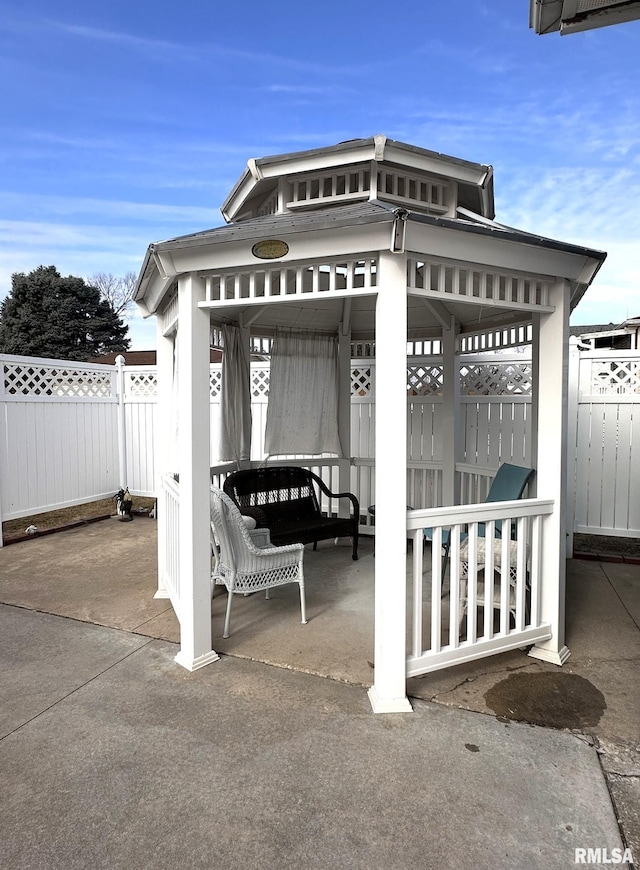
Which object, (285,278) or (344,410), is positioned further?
(344,410)

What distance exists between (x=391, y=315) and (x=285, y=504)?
9.00 ft

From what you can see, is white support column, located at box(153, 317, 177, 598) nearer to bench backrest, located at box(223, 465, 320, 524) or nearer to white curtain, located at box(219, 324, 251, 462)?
bench backrest, located at box(223, 465, 320, 524)

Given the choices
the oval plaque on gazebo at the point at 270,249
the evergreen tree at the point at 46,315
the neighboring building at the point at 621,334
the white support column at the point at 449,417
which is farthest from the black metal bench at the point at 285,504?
the evergreen tree at the point at 46,315

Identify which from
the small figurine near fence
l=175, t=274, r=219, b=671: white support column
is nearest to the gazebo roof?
l=175, t=274, r=219, b=671: white support column

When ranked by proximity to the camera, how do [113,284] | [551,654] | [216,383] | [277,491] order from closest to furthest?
[551,654] → [277,491] → [216,383] → [113,284]

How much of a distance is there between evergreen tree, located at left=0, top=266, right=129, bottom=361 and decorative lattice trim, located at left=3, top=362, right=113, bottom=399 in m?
14.0

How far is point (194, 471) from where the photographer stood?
9.55 ft

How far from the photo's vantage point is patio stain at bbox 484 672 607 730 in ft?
7.93

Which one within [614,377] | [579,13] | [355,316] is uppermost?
[579,13]

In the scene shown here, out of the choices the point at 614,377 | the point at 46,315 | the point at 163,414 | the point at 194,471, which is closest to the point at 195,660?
the point at 194,471

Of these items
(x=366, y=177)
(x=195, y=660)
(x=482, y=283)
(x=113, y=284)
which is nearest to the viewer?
(x=482, y=283)

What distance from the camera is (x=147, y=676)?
2809 millimetres

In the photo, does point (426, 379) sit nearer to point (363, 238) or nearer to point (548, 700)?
point (363, 238)

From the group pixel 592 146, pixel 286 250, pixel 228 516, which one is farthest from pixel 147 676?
pixel 592 146
